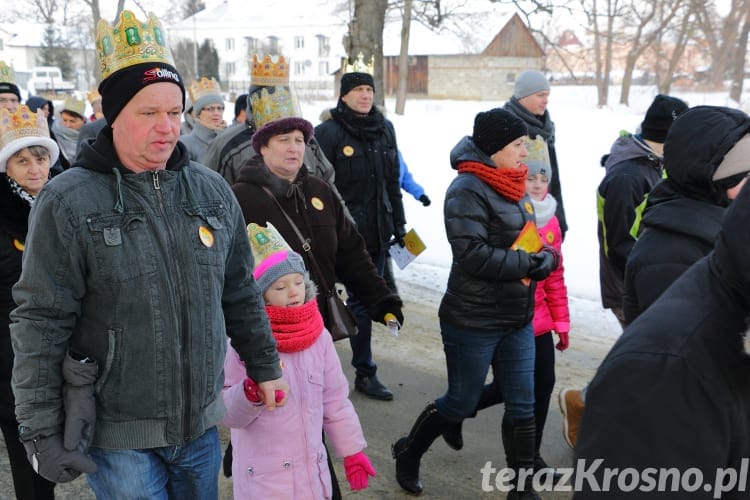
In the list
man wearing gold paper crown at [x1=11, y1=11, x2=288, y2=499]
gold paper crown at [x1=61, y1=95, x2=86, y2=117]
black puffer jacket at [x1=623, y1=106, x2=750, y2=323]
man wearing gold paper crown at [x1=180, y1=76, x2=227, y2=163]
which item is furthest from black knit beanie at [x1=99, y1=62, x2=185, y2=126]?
gold paper crown at [x1=61, y1=95, x2=86, y2=117]

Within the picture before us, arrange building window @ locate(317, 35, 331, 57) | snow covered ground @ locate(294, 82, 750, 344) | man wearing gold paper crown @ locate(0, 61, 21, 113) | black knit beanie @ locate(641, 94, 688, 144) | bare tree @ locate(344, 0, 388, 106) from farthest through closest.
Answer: building window @ locate(317, 35, 331, 57) < bare tree @ locate(344, 0, 388, 106) < snow covered ground @ locate(294, 82, 750, 344) < man wearing gold paper crown @ locate(0, 61, 21, 113) < black knit beanie @ locate(641, 94, 688, 144)

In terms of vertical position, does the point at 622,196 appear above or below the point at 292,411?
above

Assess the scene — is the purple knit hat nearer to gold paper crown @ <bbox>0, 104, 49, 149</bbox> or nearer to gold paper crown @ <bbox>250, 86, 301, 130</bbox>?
gold paper crown @ <bbox>250, 86, 301, 130</bbox>

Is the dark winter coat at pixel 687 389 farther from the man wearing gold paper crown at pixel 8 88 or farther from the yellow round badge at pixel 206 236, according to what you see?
the man wearing gold paper crown at pixel 8 88

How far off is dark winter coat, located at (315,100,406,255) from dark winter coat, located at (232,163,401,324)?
1623mm

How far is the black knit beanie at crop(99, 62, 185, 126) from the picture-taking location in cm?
235

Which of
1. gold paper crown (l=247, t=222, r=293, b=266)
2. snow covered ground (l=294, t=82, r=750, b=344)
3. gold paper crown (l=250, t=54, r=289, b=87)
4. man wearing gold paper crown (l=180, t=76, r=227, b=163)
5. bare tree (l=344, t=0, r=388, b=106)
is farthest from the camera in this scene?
bare tree (l=344, t=0, r=388, b=106)

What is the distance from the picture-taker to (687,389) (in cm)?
Result: 145

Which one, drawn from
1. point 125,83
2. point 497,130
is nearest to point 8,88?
point 497,130

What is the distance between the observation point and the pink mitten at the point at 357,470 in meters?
3.03

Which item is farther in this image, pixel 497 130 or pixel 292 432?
pixel 497 130

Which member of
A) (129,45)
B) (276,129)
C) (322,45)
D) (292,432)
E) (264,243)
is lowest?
(292,432)

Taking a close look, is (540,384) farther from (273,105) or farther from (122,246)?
(122,246)

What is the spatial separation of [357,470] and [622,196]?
86.8 inches
